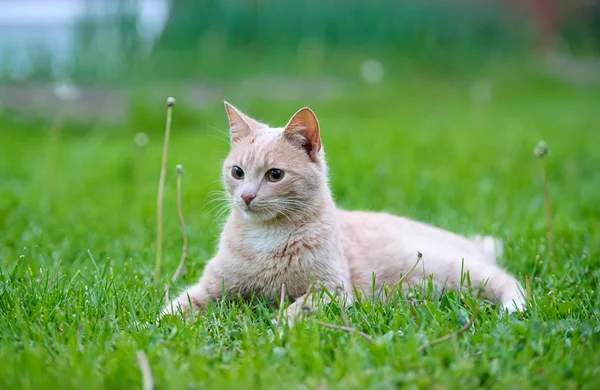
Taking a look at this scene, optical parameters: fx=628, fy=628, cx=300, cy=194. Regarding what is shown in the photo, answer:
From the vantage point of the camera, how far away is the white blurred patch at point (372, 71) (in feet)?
29.3

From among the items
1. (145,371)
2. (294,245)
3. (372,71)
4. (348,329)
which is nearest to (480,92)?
(372,71)

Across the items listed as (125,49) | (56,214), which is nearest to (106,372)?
(56,214)

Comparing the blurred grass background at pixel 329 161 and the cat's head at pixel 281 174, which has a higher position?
the cat's head at pixel 281 174

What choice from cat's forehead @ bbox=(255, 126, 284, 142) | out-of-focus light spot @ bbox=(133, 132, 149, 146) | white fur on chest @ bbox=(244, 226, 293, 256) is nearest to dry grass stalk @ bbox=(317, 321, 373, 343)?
white fur on chest @ bbox=(244, 226, 293, 256)

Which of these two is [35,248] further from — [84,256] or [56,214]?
[56,214]

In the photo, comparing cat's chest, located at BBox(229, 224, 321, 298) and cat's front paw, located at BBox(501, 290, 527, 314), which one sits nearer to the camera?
cat's front paw, located at BBox(501, 290, 527, 314)

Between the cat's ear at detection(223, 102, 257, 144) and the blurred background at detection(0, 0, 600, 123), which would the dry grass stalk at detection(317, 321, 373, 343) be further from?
the blurred background at detection(0, 0, 600, 123)

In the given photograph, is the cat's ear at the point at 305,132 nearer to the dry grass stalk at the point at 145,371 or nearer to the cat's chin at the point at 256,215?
the cat's chin at the point at 256,215

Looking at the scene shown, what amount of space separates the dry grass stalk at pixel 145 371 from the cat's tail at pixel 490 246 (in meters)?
1.84

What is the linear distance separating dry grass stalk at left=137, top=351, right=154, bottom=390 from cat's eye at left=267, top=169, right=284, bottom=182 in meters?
0.97

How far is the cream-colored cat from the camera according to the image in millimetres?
2539

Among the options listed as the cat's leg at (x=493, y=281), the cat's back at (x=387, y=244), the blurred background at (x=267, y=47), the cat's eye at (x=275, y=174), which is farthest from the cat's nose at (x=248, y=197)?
the blurred background at (x=267, y=47)

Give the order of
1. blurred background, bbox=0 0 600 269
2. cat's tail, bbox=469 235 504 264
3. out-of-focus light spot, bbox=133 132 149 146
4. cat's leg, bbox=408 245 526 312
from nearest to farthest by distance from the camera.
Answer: cat's leg, bbox=408 245 526 312 < cat's tail, bbox=469 235 504 264 < out-of-focus light spot, bbox=133 132 149 146 < blurred background, bbox=0 0 600 269

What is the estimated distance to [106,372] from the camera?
6.09 feet
